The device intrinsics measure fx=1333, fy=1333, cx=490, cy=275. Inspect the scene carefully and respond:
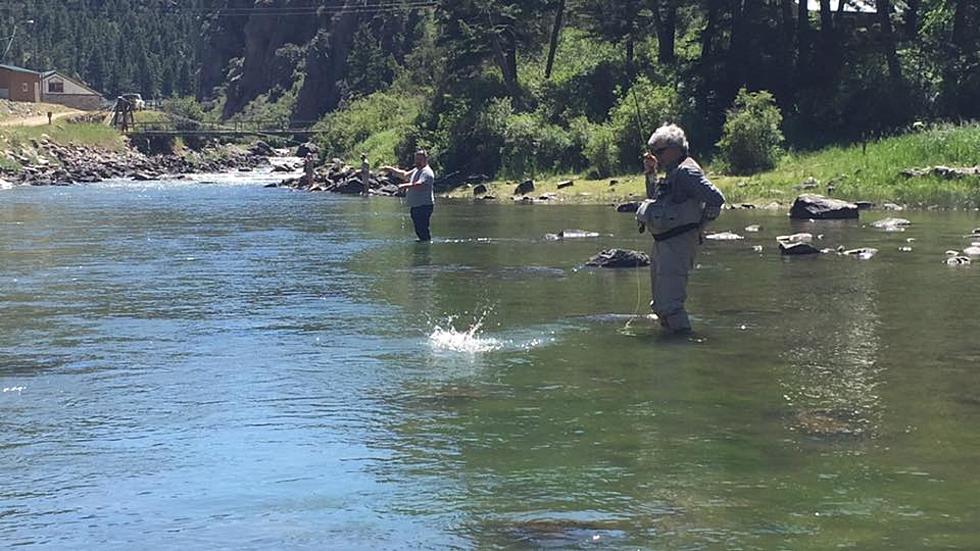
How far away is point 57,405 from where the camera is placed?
423 inches

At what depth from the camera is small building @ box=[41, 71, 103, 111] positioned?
146m

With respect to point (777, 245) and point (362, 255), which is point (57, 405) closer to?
point (362, 255)

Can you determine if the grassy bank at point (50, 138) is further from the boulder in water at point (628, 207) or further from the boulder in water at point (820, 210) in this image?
the boulder in water at point (820, 210)

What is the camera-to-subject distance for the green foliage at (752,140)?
45.6 meters

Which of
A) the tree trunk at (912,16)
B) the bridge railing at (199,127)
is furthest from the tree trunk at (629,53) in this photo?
the bridge railing at (199,127)

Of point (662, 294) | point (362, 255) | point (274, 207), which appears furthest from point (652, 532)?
point (274, 207)

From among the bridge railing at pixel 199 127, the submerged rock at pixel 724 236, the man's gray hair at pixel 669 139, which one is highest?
the bridge railing at pixel 199 127

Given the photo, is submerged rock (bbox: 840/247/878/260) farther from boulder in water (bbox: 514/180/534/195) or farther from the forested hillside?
boulder in water (bbox: 514/180/534/195)

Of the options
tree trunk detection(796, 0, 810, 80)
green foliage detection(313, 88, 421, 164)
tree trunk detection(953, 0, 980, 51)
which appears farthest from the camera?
green foliage detection(313, 88, 421, 164)

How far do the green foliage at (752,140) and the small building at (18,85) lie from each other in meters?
106

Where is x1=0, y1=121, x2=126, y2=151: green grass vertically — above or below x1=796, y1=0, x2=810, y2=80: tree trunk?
below

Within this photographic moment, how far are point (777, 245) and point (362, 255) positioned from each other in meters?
7.69

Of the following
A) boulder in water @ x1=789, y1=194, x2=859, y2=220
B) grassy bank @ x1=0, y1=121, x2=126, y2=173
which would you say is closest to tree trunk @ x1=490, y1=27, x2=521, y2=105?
grassy bank @ x1=0, y1=121, x2=126, y2=173

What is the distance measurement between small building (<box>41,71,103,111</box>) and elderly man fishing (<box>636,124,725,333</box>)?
139m
